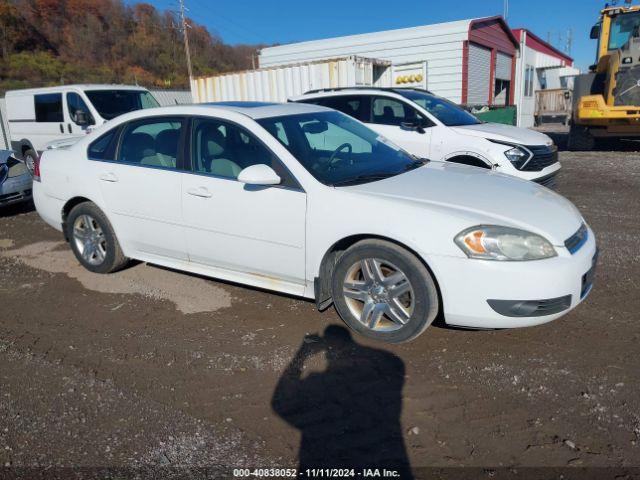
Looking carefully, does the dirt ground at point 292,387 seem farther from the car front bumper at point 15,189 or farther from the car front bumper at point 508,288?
the car front bumper at point 15,189

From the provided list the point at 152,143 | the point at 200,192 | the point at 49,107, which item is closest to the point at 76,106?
the point at 49,107

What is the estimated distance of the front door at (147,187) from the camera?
167 inches

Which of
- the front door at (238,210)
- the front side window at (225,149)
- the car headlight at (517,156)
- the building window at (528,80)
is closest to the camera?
the front door at (238,210)

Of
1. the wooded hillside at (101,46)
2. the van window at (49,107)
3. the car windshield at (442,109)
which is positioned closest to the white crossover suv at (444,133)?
the car windshield at (442,109)

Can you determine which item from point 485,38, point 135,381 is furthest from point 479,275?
point 485,38

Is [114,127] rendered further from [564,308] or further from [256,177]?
[564,308]

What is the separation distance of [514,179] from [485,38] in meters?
16.1

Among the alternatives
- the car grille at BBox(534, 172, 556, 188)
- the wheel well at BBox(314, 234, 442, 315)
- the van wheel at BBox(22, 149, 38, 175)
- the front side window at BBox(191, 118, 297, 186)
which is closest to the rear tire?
the car grille at BBox(534, 172, 556, 188)

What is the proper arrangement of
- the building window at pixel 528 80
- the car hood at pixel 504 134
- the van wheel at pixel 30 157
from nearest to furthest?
1. the car hood at pixel 504 134
2. the van wheel at pixel 30 157
3. the building window at pixel 528 80

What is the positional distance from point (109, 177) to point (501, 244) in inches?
135

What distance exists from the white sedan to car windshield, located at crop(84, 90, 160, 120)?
5586mm

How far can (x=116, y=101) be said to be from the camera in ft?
34.0

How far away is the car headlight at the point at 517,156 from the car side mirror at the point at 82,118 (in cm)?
772

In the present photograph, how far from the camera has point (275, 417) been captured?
9.12 ft
